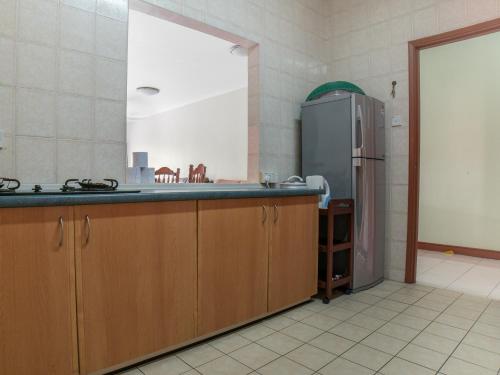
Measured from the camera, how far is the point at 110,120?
6.16ft

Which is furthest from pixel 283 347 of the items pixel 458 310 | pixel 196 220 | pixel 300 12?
pixel 300 12

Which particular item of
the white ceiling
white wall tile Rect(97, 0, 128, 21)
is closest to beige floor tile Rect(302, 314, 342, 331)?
white wall tile Rect(97, 0, 128, 21)

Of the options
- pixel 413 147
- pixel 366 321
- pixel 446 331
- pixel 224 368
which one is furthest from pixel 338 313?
pixel 413 147

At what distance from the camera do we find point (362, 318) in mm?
2111

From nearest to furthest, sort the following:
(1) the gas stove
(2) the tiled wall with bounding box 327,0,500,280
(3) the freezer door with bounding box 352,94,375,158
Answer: (1) the gas stove, (3) the freezer door with bounding box 352,94,375,158, (2) the tiled wall with bounding box 327,0,500,280

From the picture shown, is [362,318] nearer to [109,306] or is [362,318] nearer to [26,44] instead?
[109,306]

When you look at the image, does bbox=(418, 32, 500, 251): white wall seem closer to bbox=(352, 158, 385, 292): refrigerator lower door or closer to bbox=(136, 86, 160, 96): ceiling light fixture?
bbox=(352, 158, 385, 292): refrigerator lower door

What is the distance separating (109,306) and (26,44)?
1.35 m

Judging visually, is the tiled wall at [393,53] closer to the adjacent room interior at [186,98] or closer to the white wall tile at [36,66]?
the adjacent room interior at [186,98]

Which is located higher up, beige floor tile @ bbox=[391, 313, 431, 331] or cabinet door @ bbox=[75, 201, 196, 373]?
cabinet door @ bbox=[75, 201, 196, 373]

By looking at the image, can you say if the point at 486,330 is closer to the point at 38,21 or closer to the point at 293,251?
the point at 293,251

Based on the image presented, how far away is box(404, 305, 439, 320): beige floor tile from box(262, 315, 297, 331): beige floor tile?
2.71 feet

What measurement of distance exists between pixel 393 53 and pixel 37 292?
10.3 feet

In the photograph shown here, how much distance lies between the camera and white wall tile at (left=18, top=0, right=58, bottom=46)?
1620 millimetres
